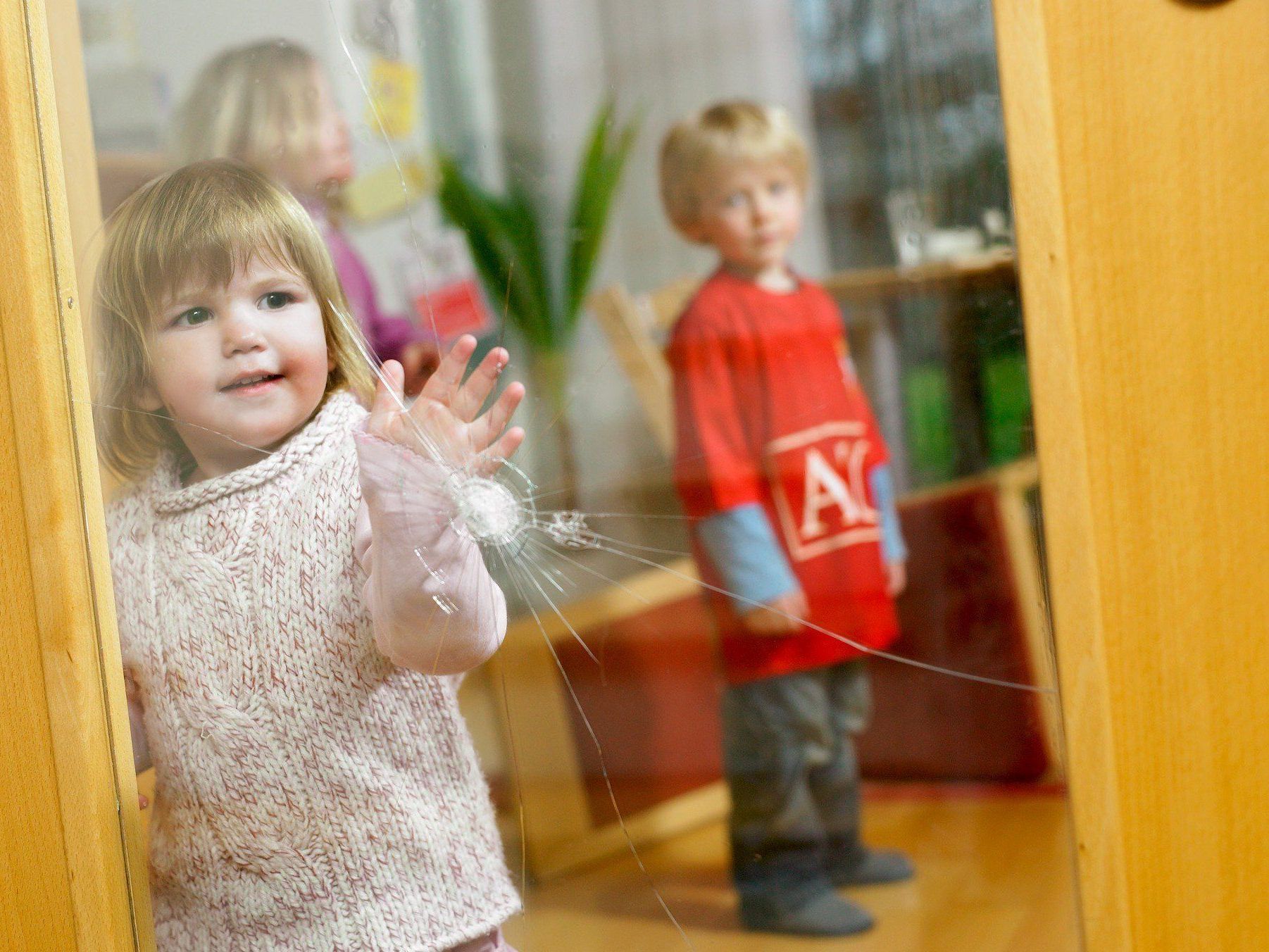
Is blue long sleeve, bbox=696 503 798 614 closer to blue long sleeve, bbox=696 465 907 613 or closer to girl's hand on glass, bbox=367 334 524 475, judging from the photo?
blue long sleeve, bbox=696 465 907 613

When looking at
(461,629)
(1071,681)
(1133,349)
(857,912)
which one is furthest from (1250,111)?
(857,912)

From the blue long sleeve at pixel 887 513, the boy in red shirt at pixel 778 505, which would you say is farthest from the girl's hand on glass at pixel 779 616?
the blue long sleeve at pixel 887 513

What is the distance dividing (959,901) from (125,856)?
0.54 meters

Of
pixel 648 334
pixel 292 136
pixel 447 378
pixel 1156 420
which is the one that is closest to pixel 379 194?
pixel 292 136

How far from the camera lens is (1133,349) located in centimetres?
41

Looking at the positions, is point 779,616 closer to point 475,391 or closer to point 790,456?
point 790,456

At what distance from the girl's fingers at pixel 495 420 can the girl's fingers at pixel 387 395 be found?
0.04 m

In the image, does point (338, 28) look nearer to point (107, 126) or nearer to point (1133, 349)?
point (107, 126)

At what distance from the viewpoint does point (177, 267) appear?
50cm

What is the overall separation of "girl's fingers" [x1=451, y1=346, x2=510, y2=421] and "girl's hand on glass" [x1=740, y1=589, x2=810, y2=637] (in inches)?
20.5

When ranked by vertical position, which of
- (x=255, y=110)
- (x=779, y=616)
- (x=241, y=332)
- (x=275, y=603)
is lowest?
(x=779, y=616)

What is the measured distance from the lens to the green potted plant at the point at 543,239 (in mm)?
922

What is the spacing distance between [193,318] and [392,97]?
0.67 ft

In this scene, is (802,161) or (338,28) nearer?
(338,28)
